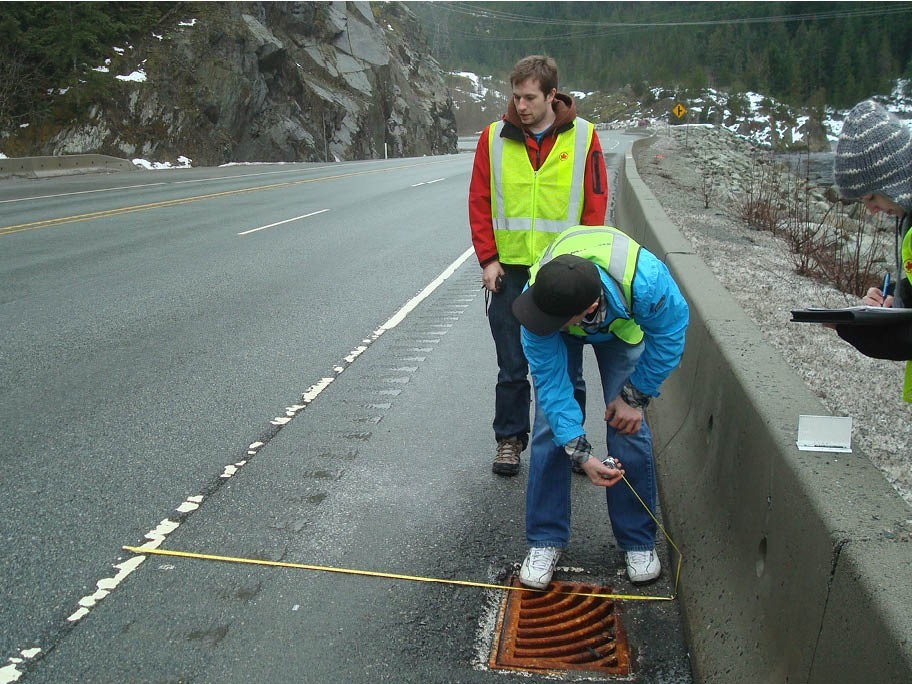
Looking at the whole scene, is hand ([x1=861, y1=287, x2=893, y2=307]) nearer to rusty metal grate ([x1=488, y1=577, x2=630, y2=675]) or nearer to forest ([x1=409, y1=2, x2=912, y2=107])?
rusty metal grate ([x1=488, y1=577, x2=630, y2=675])

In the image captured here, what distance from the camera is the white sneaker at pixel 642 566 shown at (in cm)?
340

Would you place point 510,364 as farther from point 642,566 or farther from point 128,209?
point 128,209

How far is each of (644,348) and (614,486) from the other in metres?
0.59

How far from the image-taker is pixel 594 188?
4.15 metres

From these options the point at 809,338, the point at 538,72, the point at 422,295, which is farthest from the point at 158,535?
the point at 422,295

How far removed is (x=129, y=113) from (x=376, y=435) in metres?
30.7

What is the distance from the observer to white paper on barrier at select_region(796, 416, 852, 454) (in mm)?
2553

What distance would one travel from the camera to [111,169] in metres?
28.3

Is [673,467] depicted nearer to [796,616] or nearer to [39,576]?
[796,616]

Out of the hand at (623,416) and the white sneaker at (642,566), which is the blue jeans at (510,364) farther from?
the white sneaker at (642,566)

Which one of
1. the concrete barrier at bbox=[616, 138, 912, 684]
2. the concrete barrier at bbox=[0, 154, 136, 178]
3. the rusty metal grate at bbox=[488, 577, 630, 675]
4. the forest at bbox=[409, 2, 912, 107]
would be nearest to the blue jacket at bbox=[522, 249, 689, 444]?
the concrete barrier at bbox=[616, 138, 912, 684]

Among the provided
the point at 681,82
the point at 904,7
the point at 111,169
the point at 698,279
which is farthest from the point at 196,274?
the point at 681,82

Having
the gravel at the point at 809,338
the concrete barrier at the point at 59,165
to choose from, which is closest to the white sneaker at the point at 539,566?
the gravel at the point at 809,338

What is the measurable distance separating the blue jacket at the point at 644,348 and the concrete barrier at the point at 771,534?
1.03 feet
